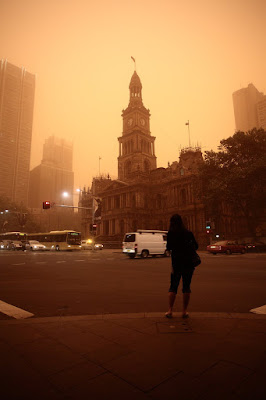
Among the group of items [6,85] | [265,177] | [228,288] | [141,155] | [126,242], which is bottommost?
[228,288]

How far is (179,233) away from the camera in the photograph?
4.62 m

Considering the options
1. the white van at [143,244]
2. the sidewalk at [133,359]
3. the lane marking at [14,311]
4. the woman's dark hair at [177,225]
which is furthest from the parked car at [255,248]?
the lane marking at [14,311]

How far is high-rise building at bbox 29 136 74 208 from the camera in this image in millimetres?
155125

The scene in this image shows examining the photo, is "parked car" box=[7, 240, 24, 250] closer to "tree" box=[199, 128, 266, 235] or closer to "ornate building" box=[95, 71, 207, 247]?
"ornate building" box=[95, 71, 207, 247]

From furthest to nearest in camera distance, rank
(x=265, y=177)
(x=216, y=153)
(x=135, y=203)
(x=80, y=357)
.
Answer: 1. (x=135, y=203)
2. (x=216, y=153)
3. (x=265, y=177)
4. (x=80, y=357)

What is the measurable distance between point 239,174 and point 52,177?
14693 centimetres

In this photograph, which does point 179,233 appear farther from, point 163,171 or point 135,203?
point 163,171

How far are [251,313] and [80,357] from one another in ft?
11.0

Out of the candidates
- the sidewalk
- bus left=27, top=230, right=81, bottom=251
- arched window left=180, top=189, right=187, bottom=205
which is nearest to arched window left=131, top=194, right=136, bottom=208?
arched window left=180, top=189, right=187, bottom=205

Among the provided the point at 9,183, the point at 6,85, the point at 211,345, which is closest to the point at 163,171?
the point at 211,345

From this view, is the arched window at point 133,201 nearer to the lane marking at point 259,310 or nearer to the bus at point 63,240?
the bus at point 63,240

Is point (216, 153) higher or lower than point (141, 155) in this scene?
lower

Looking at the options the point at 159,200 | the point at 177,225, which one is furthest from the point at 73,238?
the point at 177,225

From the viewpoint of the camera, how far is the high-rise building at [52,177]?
155 meters
